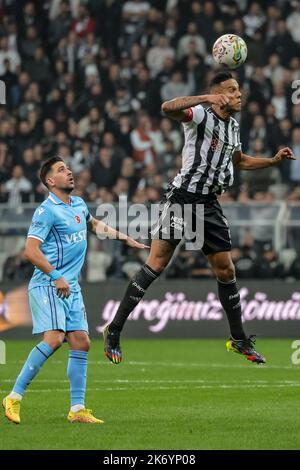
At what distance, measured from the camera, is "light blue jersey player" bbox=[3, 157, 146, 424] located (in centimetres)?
889

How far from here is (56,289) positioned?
28.8 feet

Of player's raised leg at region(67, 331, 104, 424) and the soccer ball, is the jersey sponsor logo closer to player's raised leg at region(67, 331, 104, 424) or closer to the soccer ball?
player's raised leg at region(67, 331, 104, 424)

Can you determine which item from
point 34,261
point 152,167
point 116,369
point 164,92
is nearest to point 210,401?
point 34,261

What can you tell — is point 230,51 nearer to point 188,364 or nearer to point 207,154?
point 207,154

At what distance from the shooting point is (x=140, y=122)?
2119cm

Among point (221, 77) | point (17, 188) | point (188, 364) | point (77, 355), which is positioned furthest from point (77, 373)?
point (17, 188)

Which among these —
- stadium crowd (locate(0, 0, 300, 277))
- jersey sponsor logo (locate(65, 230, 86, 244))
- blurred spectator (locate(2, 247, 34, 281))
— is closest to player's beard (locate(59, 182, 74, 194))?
jersey sponsor logo (locate(65, 230, 86, 244))

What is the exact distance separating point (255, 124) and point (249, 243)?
3.06 m

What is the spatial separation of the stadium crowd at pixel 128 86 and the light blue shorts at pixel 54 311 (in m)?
9.65

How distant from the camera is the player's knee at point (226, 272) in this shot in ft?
34.8

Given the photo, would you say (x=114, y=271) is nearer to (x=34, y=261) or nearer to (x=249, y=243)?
(x=249, y=243)

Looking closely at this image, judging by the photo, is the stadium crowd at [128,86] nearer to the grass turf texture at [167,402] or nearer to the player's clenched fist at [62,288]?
the grass turf texture at [167,402]

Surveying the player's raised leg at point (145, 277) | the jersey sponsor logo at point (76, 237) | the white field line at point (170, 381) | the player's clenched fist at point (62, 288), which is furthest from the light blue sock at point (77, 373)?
the white field line at point (170, 381)

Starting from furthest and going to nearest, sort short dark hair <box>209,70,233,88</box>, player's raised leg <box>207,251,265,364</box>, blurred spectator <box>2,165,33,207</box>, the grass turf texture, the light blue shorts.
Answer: blurred spectator <box>2,165,33,207</box>
player's raised leg <box>207,251,265,364</box>
short dark hair <box>209,70,233,88</box>
the light blue shorts
the grass turf texture
